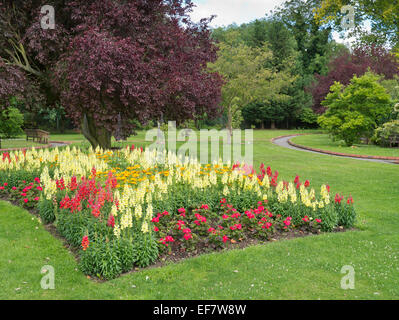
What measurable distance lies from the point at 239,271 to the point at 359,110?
21718 millimetres

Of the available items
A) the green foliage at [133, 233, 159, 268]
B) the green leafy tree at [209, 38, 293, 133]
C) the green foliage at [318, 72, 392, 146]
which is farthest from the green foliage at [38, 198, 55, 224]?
the green foliage at [318, 72, 392, 146]

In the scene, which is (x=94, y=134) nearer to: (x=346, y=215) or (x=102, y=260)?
(x=102, y=260)

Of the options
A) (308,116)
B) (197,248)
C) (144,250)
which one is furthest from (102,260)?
(308,116)

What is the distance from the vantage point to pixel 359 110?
76.9 ft

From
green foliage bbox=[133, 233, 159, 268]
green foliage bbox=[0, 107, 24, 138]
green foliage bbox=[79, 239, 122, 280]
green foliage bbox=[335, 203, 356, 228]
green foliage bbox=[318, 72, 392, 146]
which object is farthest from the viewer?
green foliage bbox=[0, 107, 24, 138]

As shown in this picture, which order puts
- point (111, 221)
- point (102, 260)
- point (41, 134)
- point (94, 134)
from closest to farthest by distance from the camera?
point (102, 260), point (111, 221), point (94, 134), point (41, 134)

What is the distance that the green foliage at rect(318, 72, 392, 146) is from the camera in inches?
883

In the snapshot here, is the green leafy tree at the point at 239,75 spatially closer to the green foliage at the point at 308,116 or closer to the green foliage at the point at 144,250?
the green foliage at the point at 144,250

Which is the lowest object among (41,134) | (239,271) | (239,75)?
(239,271)

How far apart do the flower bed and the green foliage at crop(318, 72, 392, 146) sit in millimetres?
16656

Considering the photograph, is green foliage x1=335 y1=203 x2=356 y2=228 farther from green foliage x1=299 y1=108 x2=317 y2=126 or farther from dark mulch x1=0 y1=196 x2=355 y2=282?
green foliage x1=299 y1=108 x2=317 y2=126

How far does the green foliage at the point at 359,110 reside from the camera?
22.4 m

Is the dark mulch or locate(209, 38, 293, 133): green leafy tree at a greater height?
locate(209, 38, 293, 133): green leafy tree
